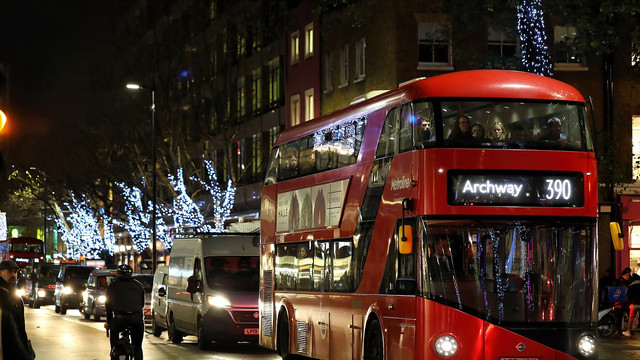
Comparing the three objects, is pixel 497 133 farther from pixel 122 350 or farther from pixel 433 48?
pixel 433 48

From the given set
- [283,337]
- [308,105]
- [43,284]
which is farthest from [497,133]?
[43,284]

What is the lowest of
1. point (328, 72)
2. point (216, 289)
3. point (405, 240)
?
point (216, 289)

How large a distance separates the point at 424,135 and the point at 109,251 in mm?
70945

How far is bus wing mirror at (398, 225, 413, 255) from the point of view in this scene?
49.3ft

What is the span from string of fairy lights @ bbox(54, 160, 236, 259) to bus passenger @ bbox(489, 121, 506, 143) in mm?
18188

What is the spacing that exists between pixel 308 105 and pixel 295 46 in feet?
11.2

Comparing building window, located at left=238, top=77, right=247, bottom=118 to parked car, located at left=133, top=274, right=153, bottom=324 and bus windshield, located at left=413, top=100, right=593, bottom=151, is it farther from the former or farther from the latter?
bus windshield, located at left=413, top=100, right=593, bottom=151

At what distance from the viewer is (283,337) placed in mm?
22000

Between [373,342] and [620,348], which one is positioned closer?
[373,342]

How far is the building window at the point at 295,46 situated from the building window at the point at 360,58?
8075 mm

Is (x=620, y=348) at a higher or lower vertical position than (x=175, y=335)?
lower

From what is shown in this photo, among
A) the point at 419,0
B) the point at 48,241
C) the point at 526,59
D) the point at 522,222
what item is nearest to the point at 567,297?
the point at 522,222

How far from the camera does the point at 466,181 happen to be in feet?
49.7

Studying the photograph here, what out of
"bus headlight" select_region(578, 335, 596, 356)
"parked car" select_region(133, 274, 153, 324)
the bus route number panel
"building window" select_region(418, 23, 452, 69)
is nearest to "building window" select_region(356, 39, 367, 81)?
"building window" select_region(418, 23, 452, 69)
